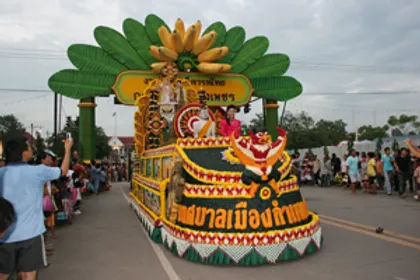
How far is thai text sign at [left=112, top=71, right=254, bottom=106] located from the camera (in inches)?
669

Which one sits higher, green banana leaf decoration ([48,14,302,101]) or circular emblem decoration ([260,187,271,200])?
green banana leaf decoration ([48,14,302,101])

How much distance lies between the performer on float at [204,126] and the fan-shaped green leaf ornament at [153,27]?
11585 millimetres

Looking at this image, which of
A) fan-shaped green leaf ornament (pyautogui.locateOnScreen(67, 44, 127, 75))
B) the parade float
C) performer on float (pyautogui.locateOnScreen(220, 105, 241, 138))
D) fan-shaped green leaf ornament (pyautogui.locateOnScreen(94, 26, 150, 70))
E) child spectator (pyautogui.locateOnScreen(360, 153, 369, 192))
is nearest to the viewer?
the parade float

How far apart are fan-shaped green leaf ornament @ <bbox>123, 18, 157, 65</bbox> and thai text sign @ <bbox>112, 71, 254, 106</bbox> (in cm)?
83

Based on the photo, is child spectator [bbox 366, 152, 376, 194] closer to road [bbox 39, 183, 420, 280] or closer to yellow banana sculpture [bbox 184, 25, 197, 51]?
road [bbox 39, 183, 420, 280]

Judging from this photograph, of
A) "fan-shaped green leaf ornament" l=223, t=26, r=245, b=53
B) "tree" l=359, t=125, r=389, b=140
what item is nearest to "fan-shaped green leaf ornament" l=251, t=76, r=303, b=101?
"fan-shaped green leaf ornament" l=223, t=26, r=245, b=53

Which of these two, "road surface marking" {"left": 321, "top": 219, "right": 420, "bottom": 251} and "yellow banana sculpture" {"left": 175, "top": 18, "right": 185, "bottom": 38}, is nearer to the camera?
"road surface marking" {"left": 321, "top": 219, "right": 420, "bottom": 251}

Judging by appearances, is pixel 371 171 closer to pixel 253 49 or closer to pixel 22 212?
pixel 253 49

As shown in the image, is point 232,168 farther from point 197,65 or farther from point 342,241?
point 197,65

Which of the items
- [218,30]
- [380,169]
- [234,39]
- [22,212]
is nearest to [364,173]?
[380,169]

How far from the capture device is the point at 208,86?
1809 centimetres

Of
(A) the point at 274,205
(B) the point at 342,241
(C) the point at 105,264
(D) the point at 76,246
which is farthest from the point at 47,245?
(B) the point at 342,241

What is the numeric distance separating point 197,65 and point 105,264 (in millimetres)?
13400

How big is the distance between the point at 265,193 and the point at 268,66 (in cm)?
1512
